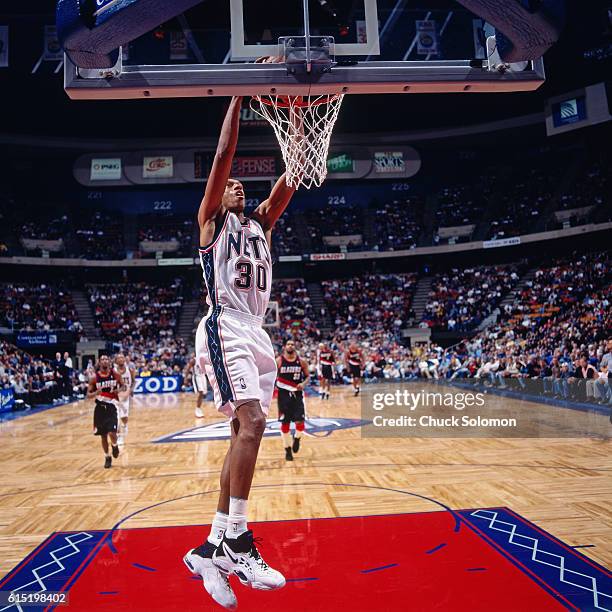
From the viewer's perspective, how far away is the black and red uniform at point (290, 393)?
A: 332 inches

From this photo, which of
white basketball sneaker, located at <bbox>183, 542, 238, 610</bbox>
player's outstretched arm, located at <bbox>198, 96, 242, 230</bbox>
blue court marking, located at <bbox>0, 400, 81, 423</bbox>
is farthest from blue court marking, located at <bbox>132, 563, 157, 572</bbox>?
blue court marking, located at <bbox>0, 400, 81, 423</bbox>

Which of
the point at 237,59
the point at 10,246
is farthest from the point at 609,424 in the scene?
the point at 10,246

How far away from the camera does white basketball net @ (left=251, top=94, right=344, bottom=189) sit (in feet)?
13.3

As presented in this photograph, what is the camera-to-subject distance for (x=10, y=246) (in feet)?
88.1

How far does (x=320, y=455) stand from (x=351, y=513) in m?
3.25

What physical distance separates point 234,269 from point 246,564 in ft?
5.54

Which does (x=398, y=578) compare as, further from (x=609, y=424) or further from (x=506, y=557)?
(x=609, y=424)

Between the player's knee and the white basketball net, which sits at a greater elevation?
the white basketball net

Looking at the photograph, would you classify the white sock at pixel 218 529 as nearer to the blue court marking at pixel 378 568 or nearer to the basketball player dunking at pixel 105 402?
the blue court marking at pixel 378 568

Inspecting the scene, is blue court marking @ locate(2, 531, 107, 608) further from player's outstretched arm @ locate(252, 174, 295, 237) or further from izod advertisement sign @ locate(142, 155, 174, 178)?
izod advertisement sign @ locate(142, 155, 174, 178)

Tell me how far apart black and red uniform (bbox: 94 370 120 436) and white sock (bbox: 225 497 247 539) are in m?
5.69

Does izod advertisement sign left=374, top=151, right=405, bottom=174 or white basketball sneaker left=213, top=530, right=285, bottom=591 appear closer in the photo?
white basketball sneaker left=213, top=530, right=285, bottom=591

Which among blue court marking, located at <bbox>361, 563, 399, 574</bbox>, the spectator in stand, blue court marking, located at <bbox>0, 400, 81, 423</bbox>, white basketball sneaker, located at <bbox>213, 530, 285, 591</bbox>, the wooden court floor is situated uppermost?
the spectator in stand

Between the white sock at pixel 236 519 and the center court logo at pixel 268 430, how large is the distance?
289 inches
